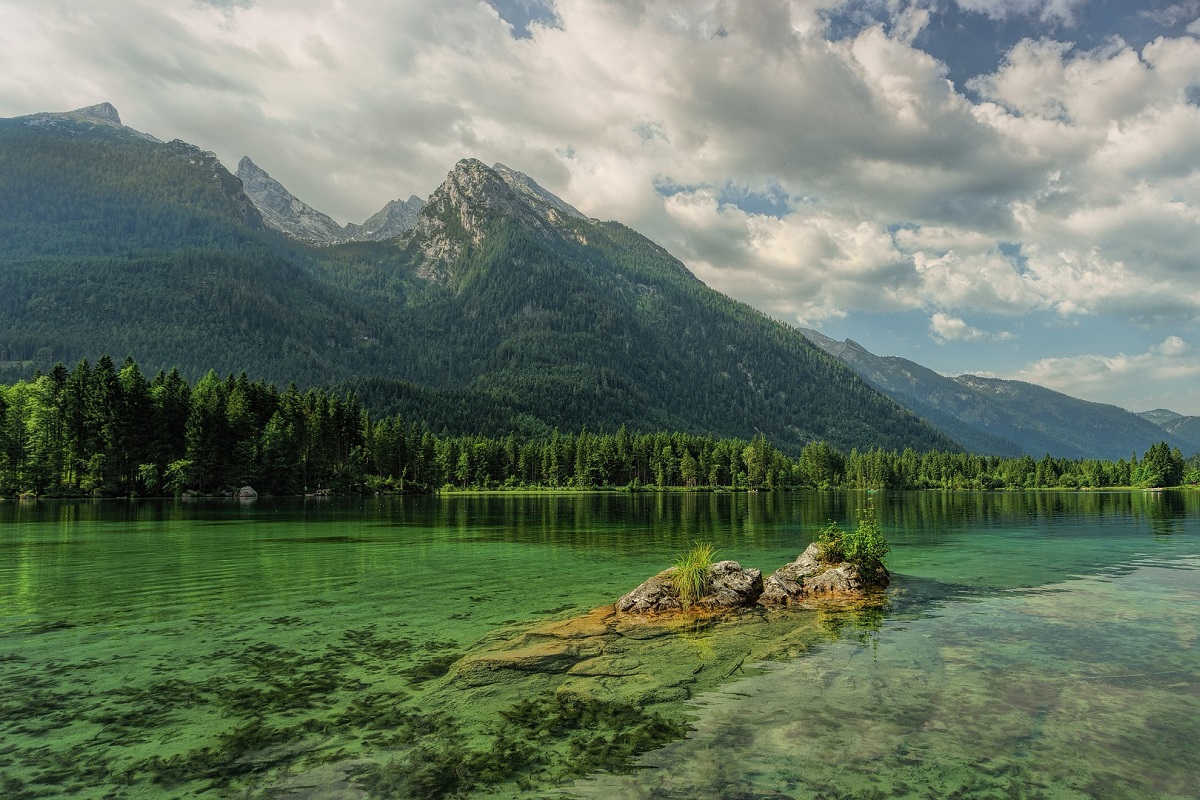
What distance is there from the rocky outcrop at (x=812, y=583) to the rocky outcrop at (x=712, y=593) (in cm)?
76

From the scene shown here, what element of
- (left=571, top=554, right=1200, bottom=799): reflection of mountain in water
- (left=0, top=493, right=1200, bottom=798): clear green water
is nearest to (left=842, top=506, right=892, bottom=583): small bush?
(left=0, top=493, right=1200, bottom=798): clear green water

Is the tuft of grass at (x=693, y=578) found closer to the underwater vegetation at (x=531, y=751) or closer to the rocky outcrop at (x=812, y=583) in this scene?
the rocky outcrop at (x=812, y=583)

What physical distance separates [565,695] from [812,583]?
1810 cm

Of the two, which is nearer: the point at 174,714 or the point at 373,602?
the point at 174,714

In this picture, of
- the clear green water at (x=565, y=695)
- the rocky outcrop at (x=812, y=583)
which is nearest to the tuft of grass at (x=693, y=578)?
the rocky outcrop at (x=812, y=583)

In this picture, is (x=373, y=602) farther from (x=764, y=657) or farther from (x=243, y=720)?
(x=764, y=657)

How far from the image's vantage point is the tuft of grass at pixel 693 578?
2511 cm

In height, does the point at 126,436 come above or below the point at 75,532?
above

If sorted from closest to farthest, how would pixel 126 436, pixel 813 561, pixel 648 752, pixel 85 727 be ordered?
pixel 648 752
pixel 85 727
pixel 813 561
pixel 126 436

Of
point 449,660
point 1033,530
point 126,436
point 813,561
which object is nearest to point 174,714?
point 449,660

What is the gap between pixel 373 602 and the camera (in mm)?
26422

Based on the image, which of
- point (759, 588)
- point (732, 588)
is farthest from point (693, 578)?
point (759, 588)

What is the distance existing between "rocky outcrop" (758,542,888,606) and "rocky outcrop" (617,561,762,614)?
0.76 m

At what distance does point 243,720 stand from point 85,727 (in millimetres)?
3037
